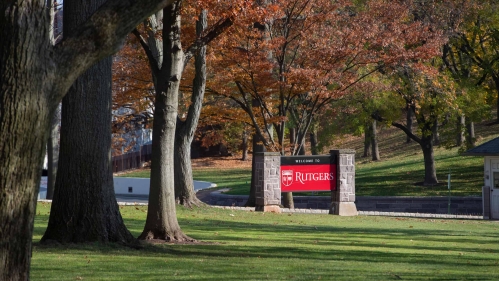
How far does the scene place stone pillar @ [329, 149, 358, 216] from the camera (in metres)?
24.7

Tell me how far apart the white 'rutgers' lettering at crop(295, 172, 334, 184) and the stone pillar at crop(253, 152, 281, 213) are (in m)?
0.70

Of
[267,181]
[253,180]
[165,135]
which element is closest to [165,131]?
[165,135]

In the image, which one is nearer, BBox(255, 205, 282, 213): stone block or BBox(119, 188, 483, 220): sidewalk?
BBox(255, 205, 282, 213): stone block

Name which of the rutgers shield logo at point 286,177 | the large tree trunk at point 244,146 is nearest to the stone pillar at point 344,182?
the rutgers shield logo at point 286,177

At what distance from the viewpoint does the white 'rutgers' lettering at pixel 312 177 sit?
968 inches

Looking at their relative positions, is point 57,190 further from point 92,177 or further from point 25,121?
point 25,121

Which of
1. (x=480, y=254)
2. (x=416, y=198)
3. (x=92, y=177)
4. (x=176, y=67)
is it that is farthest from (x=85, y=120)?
(x=416, y=198)

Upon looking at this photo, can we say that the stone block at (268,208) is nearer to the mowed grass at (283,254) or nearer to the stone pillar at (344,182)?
the stone pillar at (344,182)

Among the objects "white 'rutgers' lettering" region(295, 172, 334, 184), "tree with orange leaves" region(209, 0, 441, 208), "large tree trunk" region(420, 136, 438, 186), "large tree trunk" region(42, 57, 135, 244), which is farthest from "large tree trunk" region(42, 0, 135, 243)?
"large tree trunk" region(420, 136, 438, 186)

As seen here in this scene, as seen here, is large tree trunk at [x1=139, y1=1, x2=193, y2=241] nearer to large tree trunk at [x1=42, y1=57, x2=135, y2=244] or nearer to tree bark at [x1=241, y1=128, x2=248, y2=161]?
large tree trunk at [x1=42, y1=57, x2=135, y2=244]

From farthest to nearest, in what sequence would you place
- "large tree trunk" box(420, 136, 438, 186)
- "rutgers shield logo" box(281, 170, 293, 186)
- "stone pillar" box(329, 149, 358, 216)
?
"large tree trunk" box(420, 136, 438, 186) < "stone pillar" box(329, 149, 358, 216) < "rutgers shield logo" box(281, 170, 293, 186)

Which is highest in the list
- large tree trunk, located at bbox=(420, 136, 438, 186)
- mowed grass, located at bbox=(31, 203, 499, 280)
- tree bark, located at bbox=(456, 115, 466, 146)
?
tree bark, located at bbox=(456, 115, 466, 146)

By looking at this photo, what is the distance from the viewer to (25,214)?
6066 millimetres

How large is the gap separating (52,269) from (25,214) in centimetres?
365
